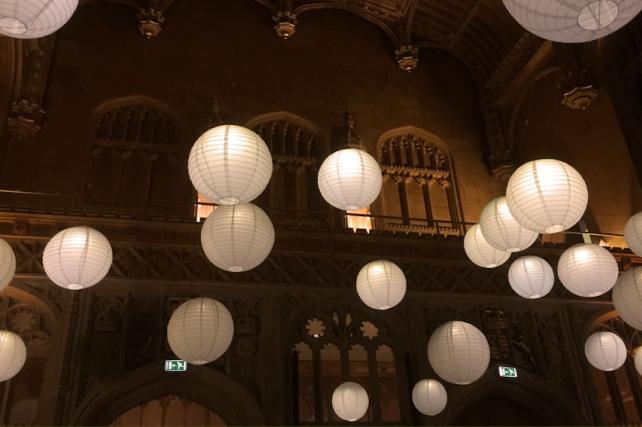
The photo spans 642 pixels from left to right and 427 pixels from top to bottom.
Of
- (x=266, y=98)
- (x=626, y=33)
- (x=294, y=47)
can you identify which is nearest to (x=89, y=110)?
(x=266, y=98)

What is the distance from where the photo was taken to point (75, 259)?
579 cm

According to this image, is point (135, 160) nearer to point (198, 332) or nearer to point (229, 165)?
point (198, 332)

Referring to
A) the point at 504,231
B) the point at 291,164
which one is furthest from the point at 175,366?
the point at 504,231

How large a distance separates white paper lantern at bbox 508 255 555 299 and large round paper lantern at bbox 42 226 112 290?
4795 millimetres

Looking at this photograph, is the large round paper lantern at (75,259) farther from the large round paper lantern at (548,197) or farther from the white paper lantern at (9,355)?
the large round paper lantern at (548,197)

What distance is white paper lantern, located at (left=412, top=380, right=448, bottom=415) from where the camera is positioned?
7.61 metres

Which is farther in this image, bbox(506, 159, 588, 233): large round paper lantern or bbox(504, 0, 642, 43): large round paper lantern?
bbox(506, 159, 588, 233): large round paper lantern

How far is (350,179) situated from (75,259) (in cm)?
283

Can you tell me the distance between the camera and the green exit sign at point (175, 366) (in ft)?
25.3

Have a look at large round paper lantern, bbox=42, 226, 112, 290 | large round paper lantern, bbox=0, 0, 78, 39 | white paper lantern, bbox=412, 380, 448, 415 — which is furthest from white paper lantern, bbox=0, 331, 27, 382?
white paper lantern, bbox=412, 380, 448, 415

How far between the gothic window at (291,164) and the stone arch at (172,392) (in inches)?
125

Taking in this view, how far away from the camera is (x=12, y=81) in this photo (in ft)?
32.1

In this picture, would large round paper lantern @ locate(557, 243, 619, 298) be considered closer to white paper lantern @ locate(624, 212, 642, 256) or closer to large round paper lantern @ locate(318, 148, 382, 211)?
white paper lantern @ locate(624, 212, 642, 256)

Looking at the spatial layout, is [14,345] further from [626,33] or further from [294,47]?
[626,33]
